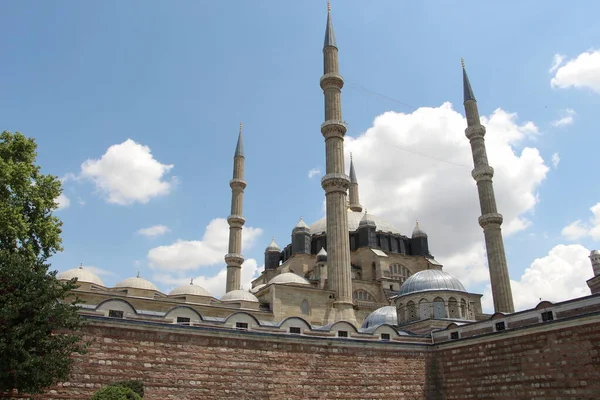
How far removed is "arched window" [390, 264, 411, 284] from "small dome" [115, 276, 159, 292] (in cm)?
1564

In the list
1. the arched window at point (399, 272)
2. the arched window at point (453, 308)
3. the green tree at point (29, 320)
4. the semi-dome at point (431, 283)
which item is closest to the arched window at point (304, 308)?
the semi-dome at point (431, 283)

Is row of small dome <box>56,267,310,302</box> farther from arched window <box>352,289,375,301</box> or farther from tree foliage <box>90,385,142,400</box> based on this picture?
A: tree foliage <box>90,385,142,400</box>

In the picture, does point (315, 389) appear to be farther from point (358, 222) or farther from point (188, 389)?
point (358, 222)

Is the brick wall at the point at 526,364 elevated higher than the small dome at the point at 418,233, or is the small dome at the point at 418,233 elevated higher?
the small dome at the point at 418,233

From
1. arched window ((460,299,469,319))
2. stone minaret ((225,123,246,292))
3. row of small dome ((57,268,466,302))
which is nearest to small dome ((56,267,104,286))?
row of small dome ((57,268,466,302))

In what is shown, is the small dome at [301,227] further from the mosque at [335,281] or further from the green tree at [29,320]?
the green tree at [29,320]

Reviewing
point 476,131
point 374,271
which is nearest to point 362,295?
point 374,271

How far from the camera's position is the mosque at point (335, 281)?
17.6 m

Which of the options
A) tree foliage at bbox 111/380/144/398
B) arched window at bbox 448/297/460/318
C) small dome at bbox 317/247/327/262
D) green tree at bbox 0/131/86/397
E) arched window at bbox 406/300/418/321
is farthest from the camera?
small dome at bbox 317/247/327/262

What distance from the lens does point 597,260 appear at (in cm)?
2675

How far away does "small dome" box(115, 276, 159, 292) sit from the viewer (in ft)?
77.3

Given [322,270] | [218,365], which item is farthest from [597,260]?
[218,365]

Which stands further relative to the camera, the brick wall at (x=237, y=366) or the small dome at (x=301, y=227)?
the small dome at (x=301, y=227)

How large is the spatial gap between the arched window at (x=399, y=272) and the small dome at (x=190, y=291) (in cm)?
1299
